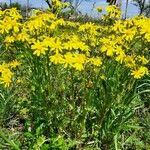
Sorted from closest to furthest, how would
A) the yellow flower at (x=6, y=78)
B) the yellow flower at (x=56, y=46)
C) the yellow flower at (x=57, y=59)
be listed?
the yellow flower at (x=57, y=59) < the yellow flower at (x=56, y=46) < the yellow flower at (x=6, y=78)

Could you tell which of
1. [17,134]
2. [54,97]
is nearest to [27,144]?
[17,134]

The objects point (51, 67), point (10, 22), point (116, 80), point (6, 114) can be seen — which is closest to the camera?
point (10, 22)

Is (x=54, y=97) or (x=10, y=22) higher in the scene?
(x=10, y=22)

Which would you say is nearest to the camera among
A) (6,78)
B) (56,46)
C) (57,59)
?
(57,59)

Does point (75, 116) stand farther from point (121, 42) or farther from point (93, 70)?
point (121, 42)

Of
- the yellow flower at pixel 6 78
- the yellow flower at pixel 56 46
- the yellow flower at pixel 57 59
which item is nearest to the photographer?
the yellow flower at pixel 57 59

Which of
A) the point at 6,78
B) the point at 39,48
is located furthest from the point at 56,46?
the point at 6,78

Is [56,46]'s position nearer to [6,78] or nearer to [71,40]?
[71,40]

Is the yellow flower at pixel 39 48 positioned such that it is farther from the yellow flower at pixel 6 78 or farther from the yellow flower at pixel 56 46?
the yellow flower at pixel 6 78

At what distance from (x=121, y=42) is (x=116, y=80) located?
1.77 ft

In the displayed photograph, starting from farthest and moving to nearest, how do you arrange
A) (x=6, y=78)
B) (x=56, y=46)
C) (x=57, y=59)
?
(x=6, y=78) → (x=56, y=46) → (x=57, y=59)

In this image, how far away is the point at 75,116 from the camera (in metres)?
3.60

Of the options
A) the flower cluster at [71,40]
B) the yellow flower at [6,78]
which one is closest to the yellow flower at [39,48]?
the flower cluster at [71,40]

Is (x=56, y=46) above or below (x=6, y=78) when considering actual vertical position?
above
